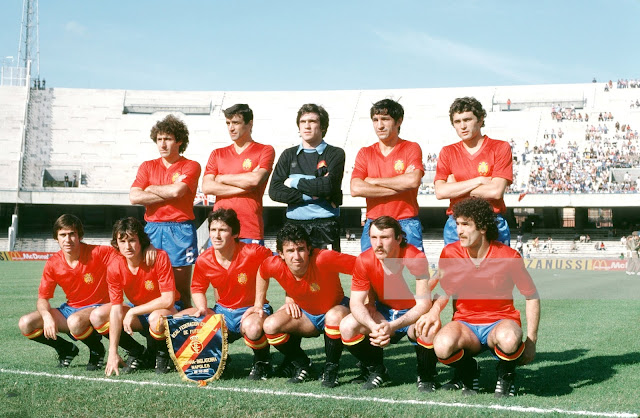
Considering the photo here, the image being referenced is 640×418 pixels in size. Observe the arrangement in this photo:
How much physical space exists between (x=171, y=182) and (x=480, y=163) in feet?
9.68

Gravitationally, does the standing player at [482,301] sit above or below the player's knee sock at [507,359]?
above

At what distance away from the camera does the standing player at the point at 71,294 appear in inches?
226

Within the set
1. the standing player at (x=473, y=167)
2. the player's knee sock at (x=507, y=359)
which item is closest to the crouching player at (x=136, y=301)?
the standing player at (x=473, y=167)

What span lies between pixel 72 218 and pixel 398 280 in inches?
116

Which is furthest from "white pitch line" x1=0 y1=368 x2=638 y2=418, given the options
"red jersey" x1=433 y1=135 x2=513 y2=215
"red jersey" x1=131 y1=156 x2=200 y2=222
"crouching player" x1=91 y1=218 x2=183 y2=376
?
"red jersey" x1=131 y1=156 x2=200 y2=222

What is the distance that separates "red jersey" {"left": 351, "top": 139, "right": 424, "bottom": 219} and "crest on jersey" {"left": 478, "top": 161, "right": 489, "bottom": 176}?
1.62 feet

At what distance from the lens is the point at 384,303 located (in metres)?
5.29

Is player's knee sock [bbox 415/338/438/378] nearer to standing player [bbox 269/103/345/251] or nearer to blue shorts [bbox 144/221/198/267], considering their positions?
standing player [bbox 269/103/345/251]

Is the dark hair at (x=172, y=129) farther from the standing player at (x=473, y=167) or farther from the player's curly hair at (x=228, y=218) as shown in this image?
the standing player at (x=473, y=167)

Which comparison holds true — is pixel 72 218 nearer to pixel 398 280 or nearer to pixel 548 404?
pixel 398 280

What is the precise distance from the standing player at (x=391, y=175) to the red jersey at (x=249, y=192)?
0.98 metres

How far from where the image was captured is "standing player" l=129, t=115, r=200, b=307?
6.28m

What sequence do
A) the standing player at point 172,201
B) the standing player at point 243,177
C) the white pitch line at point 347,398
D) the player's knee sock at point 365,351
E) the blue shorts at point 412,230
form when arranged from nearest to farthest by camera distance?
the white pitch line at point 347,398, the player's knee sock at point 365,351, the blue shorts at point 412,230, the standing player at point 243,177, the standing player at point 172,201

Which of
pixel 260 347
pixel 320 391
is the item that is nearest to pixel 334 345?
pixel 320 391
